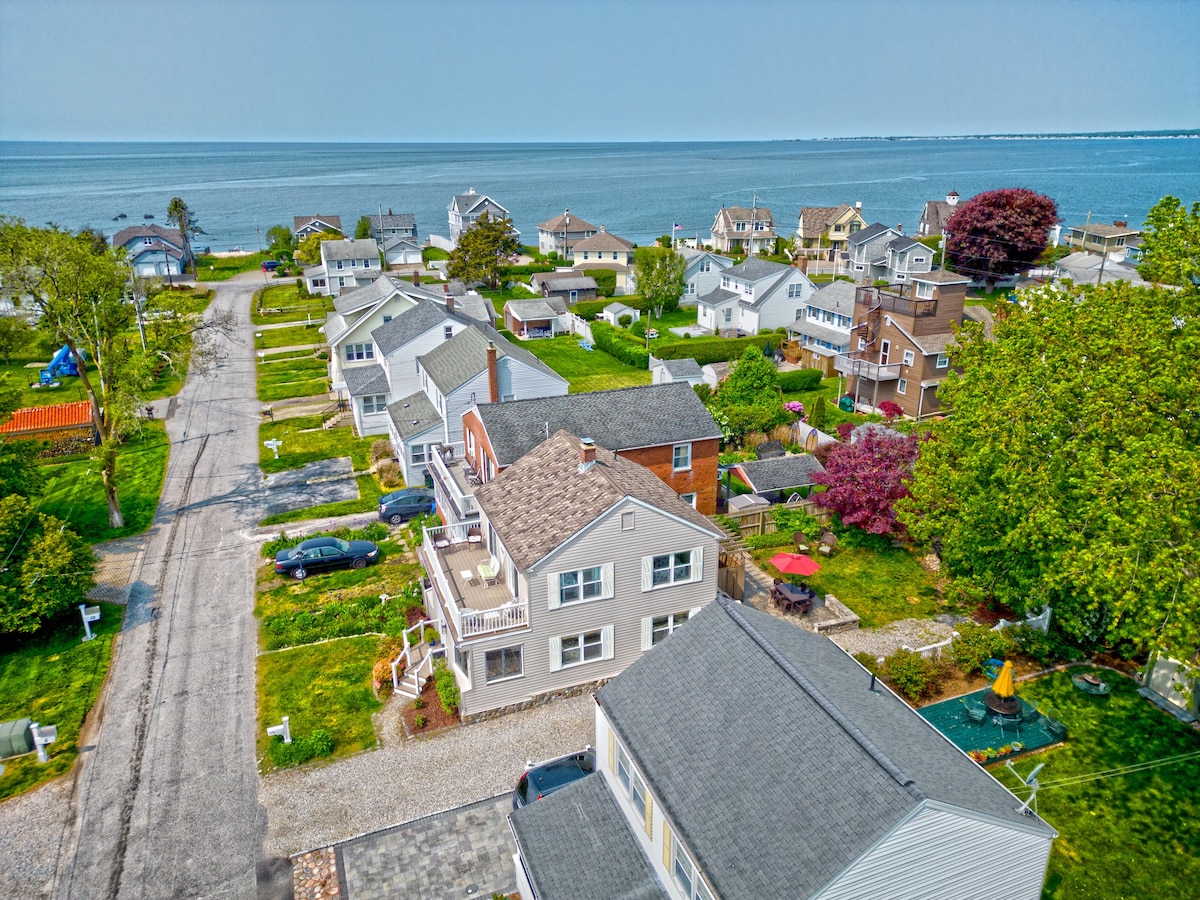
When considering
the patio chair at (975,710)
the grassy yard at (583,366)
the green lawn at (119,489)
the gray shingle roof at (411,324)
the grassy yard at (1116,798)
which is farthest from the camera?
the grassy yard at (583,366)

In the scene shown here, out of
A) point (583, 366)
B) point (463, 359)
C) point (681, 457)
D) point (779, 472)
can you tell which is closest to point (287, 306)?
point (583, 366)

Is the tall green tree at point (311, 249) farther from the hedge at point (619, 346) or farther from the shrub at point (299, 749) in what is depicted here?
the shrub at point (299, 749)

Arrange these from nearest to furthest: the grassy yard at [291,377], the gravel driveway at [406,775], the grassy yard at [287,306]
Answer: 1. the gravel driveway at [406,775]
2. the grassy yard at [291,377]
3. the grassy yard at [287,306]

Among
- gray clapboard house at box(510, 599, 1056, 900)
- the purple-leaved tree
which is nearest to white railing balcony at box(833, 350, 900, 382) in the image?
the purple-leaved tree

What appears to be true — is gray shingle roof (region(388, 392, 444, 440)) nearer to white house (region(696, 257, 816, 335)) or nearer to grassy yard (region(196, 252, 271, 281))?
white house (region(696, 257, 816, 335))

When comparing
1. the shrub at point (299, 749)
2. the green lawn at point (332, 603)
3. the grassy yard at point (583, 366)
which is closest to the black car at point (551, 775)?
the shrub at point (299, 749)

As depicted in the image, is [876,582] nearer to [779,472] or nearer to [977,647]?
[977,647]

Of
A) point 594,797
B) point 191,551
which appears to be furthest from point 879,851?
point 191,551
